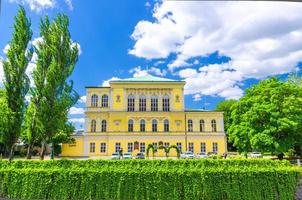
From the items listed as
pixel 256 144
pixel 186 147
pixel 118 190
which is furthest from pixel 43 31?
pixel 186 147

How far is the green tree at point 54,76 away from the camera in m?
6.29

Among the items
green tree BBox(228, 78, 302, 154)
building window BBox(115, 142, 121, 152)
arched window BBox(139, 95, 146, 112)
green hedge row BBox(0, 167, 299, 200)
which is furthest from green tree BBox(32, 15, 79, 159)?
arched window BBox(139, 95, 146, 112)

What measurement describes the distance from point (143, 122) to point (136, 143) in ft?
4.91

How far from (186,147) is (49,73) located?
13267mm

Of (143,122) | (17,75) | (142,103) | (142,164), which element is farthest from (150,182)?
(142,103)

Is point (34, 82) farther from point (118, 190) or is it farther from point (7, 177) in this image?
point (118, 190)

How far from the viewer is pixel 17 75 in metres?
5.70

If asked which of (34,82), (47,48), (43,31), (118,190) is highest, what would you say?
(43,31)

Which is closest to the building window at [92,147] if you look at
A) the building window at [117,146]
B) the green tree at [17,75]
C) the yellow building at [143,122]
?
the yellow building at [143,122]

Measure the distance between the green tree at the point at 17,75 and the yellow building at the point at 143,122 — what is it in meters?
12.4

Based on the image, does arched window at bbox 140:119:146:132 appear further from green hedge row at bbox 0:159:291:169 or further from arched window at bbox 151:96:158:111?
green hedge row at bbox 0:159:291:169

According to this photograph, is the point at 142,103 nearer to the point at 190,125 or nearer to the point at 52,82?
the point at 190,125

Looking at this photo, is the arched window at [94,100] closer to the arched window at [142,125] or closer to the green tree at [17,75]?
the arched window at [142,125]

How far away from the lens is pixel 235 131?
10.6m
